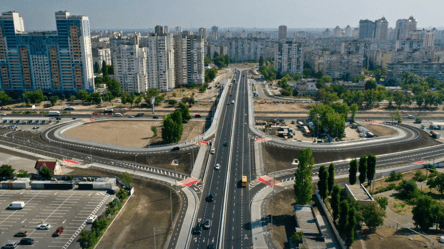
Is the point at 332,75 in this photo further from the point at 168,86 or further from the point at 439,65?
the point at 168,86

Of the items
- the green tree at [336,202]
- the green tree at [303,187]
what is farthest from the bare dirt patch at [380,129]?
the green tree at [336,202]

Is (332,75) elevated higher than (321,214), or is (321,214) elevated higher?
(332,75)

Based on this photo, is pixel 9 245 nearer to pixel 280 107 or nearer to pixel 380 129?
pixel 380 129

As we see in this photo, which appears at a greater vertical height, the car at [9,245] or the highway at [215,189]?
the highway at [215,189]

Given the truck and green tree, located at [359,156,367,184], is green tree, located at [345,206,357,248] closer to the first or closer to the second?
green tree, located at [359,156,367,184]

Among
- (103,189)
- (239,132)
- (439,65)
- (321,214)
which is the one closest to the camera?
(321,214)

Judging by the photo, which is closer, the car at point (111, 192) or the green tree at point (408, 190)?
the green tree at point (408, 190)

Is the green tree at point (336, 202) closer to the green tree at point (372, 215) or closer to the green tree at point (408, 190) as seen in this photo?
the green tree at point (372, 215)

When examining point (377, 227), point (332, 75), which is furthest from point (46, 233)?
point (332, 75)

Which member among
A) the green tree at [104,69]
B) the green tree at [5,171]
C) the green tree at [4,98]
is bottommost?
the green tree at [5,171]
